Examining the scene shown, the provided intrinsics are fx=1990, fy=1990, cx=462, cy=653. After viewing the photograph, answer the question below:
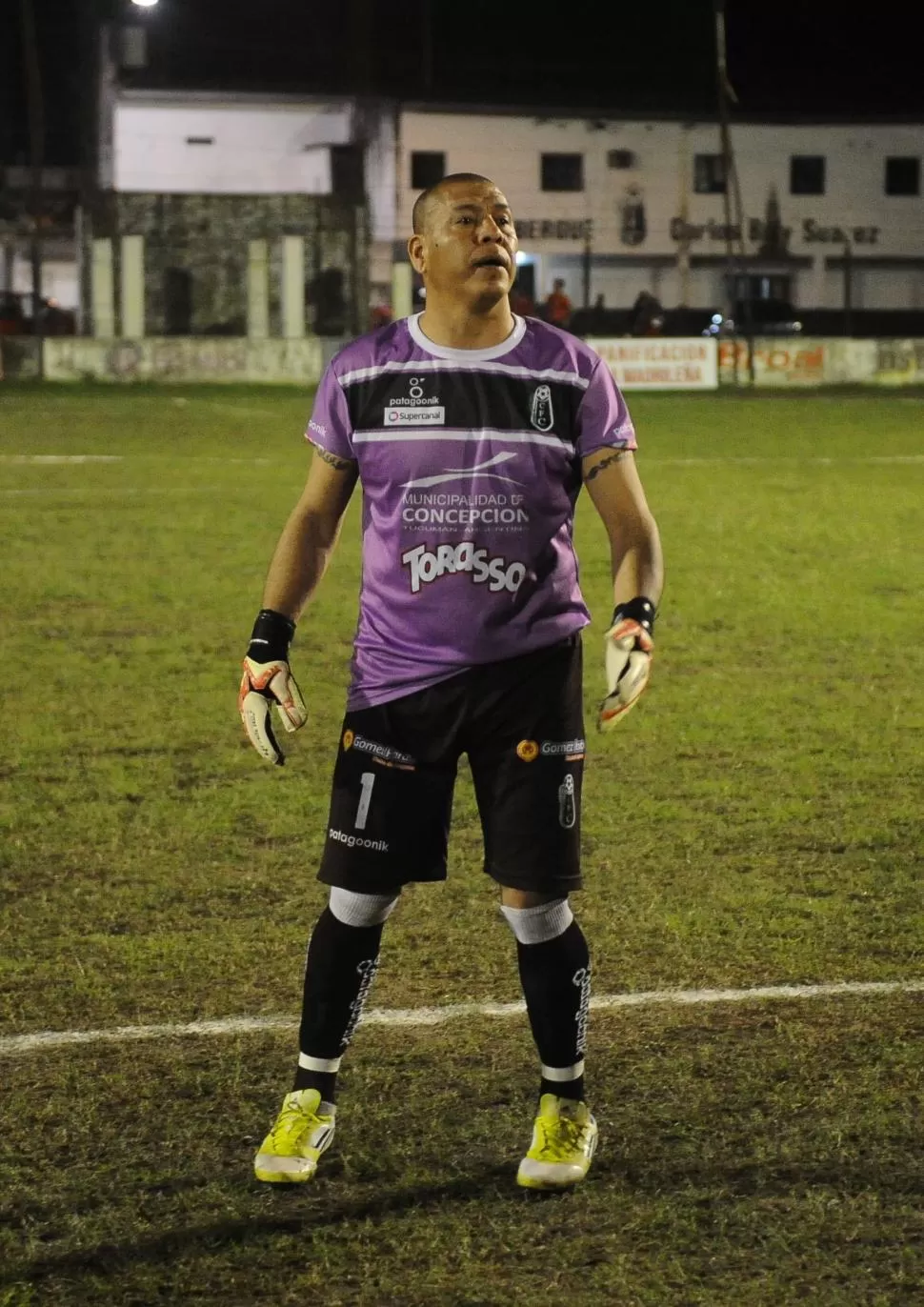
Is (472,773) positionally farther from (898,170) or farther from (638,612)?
(898,170)

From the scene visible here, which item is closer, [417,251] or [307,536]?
[417,251]

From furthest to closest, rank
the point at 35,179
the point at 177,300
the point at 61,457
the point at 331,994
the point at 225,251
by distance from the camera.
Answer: the point at 225,251, the point at 177,300, the point at 35,179, the point at 61,457, the point at 331,994

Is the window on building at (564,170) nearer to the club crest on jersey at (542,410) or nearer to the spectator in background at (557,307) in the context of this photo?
the spectator in background at (557,307)

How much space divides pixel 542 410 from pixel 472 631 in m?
0.46

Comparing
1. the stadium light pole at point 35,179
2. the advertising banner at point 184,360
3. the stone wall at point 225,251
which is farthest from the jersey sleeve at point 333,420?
the stone wall at point 225,251

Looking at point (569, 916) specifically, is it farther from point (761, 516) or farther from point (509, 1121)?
point (761, 516)

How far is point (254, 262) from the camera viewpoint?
42.5m


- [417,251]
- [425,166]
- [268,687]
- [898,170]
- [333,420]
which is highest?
[898,170]

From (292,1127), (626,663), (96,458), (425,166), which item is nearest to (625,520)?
(626,663)

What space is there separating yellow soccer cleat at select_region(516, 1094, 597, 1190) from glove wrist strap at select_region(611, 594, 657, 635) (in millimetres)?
988

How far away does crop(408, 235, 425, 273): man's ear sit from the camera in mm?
3993

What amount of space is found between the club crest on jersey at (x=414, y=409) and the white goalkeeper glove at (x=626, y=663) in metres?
0.53

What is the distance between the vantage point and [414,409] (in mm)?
3924

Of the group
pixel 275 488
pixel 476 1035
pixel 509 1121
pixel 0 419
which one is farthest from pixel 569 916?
pixel 0 419
